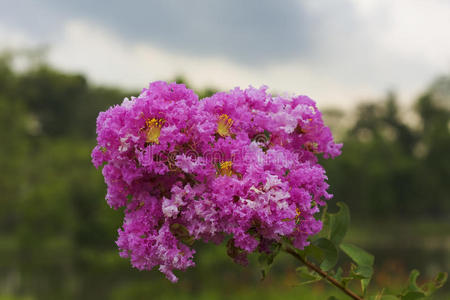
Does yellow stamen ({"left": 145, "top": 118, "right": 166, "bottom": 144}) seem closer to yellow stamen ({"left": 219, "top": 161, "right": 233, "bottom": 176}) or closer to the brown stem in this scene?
yellow stamen ({"left": 219, "top": 161, "right": 233, "bottom": 176})

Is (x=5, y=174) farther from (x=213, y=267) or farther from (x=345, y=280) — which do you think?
(x=345, y=280)

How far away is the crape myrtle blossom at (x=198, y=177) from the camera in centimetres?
200

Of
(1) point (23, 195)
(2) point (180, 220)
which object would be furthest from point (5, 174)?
(2) point (180, 220)

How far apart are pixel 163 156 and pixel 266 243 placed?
587mm

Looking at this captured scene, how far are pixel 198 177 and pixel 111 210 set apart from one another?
10591 millimetres

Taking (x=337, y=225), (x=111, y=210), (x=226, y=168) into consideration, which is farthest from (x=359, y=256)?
(x=111, y=210)

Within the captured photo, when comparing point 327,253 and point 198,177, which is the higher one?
point 198,177

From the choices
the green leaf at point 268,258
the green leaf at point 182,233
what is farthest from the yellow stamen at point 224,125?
the green leaf at point 268,258

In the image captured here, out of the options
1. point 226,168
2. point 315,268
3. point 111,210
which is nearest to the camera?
point 226,168

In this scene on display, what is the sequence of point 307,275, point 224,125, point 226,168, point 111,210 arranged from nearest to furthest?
point 226,168, point 224,125, point 307,275, point 111,210

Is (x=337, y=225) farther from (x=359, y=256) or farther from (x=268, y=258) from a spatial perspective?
(x=268, y=258)

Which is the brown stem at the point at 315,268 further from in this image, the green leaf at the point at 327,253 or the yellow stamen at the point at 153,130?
the yellow stamen at the point at 153,130

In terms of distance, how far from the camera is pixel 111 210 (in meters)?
12.2

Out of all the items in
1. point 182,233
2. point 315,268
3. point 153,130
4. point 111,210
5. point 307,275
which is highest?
point 153,130
